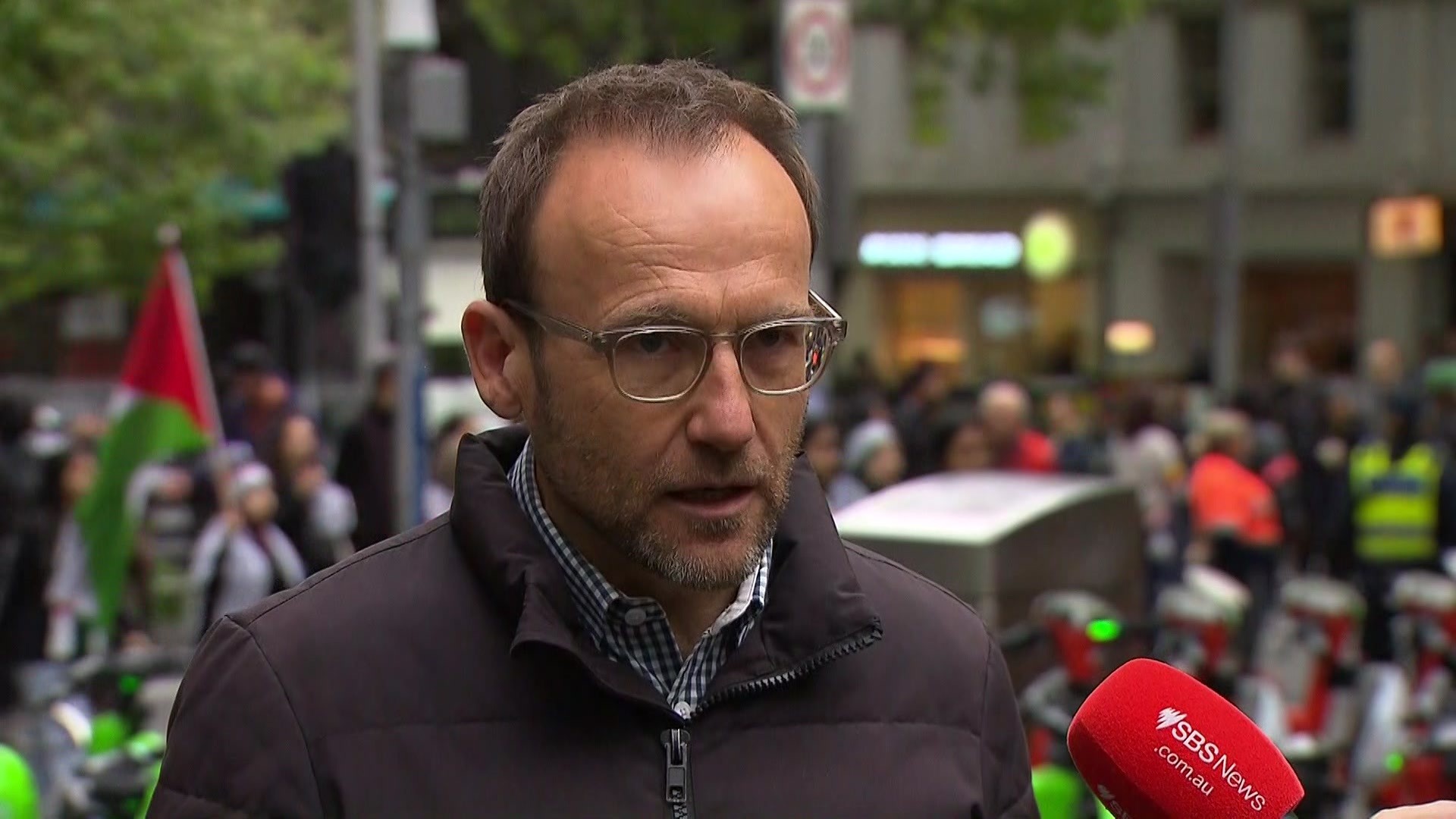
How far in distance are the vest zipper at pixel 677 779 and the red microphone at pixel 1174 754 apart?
0.41 m

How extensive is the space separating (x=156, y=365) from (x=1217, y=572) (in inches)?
271

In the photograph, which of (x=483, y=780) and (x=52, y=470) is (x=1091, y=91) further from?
(x=483, y=780)

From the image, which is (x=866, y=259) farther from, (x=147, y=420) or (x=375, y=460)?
(x=147, y=420)

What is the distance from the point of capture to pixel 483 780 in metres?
2.19

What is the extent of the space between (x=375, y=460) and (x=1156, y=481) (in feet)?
16.1

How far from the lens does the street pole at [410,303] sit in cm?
1000

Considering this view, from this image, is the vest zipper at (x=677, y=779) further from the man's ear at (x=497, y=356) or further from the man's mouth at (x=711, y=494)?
the man's ear at (x=497, y=356)

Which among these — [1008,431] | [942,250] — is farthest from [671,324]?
[942,250]

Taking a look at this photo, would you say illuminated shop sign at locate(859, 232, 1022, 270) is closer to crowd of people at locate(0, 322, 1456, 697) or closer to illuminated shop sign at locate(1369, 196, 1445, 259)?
illuminated shop sign at locate(1369, 196, 1445, 259)

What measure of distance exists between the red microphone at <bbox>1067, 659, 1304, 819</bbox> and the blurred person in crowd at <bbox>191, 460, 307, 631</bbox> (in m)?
7.26

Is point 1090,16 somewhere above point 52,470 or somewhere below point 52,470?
above

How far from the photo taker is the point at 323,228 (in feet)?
35.6

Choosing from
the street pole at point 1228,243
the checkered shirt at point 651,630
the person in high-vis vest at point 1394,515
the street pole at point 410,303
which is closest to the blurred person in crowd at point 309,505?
A: the street pole at point 410,303

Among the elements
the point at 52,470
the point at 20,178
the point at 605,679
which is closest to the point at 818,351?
the point at 605,679
